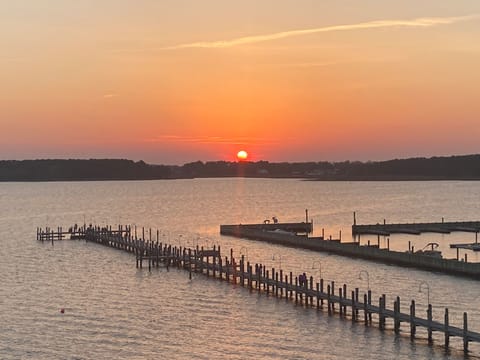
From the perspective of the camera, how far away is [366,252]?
74562 millimetres

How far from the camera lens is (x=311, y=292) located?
51531mm

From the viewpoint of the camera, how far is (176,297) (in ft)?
187

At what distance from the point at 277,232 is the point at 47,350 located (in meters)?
53.2

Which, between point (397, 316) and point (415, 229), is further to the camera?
point (415, 229)

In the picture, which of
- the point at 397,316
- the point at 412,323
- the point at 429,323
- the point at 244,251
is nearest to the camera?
the point at 429,323

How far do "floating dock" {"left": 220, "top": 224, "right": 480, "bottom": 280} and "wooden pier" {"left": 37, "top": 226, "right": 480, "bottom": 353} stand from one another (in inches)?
344

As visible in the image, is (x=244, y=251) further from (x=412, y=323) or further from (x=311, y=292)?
(x=412, y=323)

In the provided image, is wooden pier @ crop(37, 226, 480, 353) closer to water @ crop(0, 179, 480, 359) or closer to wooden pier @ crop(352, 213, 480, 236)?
water @ crop(0, 179, 480, 359)

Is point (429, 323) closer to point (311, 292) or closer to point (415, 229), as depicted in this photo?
point (311, 292)

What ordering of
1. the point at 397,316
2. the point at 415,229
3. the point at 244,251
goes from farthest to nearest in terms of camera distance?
1. the point at 415,229
2. the point at 244,251
3. the point at 397,316

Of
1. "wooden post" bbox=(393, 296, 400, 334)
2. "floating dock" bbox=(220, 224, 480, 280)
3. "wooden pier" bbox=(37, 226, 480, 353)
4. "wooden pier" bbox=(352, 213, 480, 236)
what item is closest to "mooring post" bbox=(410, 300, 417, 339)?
"wooden pier" bbox=(37, 226, 480, 353)

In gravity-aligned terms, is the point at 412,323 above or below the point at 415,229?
below

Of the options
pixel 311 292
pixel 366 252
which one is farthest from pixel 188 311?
pixel 366 252

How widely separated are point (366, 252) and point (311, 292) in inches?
944
